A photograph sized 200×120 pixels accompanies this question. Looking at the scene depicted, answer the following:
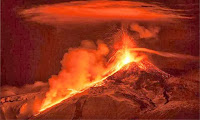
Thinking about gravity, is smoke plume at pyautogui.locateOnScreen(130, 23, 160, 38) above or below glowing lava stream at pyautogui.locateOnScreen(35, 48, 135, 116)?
above

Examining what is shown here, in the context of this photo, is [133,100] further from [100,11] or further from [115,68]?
[100,11]

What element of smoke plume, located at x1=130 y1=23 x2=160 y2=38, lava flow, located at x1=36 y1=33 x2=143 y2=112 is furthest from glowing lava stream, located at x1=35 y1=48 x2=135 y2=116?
smoke plume, located at x1=130 y1=23 x2=160 y2=38

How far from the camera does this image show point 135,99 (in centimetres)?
159

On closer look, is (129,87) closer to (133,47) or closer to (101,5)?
(133,47)

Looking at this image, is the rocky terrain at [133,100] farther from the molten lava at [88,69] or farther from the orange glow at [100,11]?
the orange glow at [100,11]

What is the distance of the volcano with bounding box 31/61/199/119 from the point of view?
1.55 m

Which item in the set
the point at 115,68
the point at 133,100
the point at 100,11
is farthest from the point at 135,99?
the point at 100,11

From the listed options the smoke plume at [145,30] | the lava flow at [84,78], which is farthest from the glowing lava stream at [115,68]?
the smoke plume at [145,30]

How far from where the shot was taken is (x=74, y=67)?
5.47ft

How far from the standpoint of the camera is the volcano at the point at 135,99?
155 cm

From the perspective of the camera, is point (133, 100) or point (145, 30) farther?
point (145, 30)

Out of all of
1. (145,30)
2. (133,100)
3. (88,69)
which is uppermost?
(145,30)

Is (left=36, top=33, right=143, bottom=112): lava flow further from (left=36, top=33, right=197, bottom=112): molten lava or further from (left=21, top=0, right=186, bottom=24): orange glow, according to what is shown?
(left=21, top=0, right=186, bottom=24): orange glow

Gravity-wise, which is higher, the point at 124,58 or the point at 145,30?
the point at 145,30
